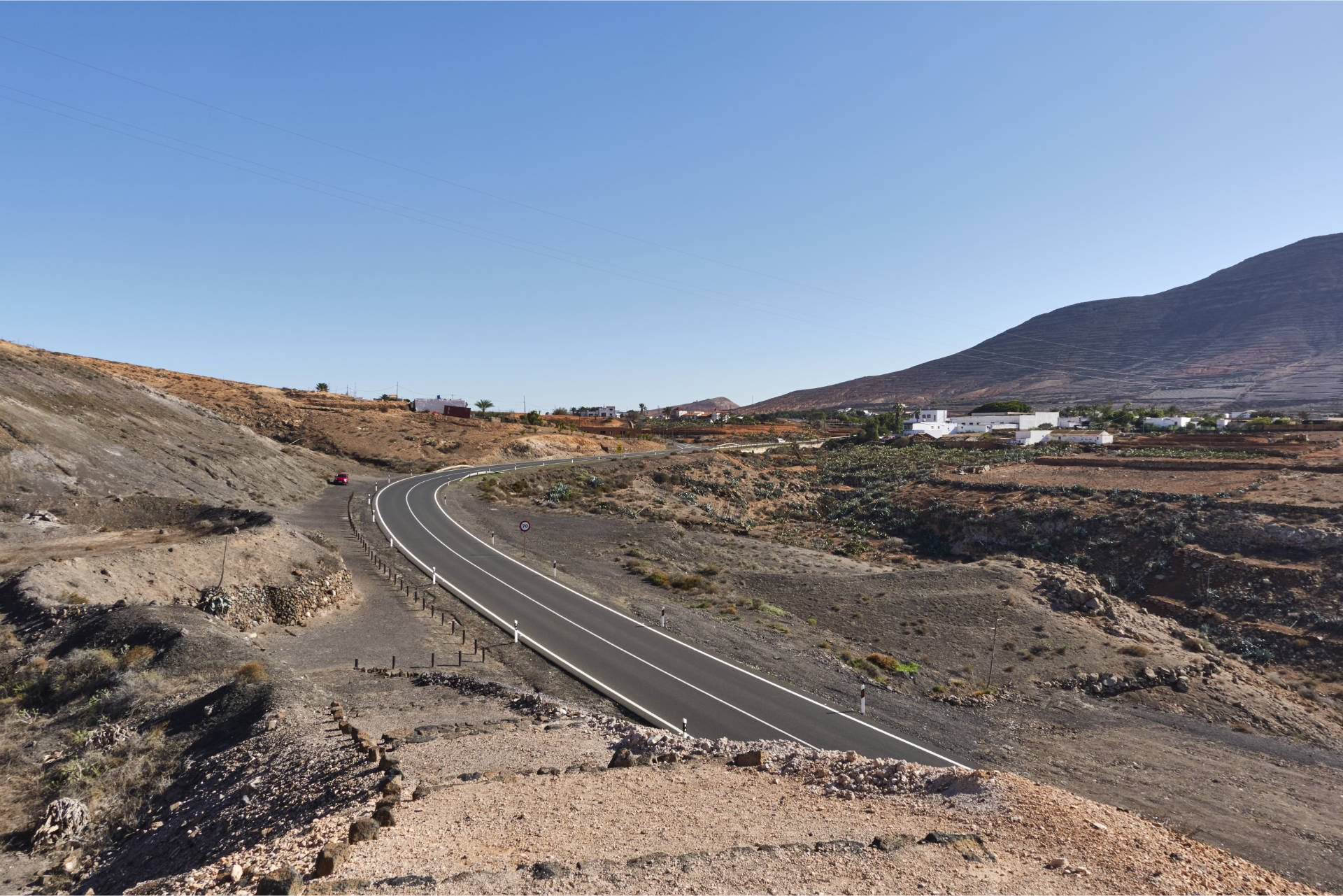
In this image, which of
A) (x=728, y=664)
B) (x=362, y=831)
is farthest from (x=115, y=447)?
(x=362, y=831)

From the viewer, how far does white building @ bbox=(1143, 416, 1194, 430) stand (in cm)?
10694

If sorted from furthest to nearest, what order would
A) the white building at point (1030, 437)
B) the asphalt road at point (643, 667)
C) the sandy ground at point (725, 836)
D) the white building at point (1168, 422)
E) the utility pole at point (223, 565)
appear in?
the white building at point (1168, 422), the white building at point (1030, 437), the utility pole at point (223, 565), the asphalt road at point (643, 667), the sandy ground at point (725, 836)

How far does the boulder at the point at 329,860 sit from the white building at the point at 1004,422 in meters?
123

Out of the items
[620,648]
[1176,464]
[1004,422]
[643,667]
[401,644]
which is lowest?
[1176,464]

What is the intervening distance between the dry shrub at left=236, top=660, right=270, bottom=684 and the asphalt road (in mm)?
8909

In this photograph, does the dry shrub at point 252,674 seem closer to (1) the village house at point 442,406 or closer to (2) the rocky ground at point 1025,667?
(2) the rocky ground at point 1025,667

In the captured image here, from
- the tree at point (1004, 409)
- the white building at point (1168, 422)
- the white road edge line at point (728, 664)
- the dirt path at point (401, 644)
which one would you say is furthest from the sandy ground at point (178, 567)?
the tree at point (1004, 409)

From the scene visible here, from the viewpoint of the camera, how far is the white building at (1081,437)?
290ft

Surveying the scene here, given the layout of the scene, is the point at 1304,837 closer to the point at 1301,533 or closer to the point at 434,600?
the point at 434,600

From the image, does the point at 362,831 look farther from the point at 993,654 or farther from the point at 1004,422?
the point at 1004,422

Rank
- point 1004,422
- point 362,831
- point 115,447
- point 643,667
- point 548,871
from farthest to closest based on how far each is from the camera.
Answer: point 1004,422 < point 115,447 < point 643,667 < point 362,831 < point 548,871

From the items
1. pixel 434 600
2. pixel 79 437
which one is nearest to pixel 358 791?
pixel 434 600

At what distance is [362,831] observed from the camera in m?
9.97

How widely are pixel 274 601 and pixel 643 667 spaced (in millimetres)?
14909
